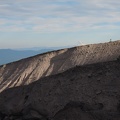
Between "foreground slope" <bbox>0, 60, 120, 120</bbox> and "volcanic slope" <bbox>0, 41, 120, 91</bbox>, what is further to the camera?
"volcanic slope" <bbox>0, 41, 120, 91</bbox>

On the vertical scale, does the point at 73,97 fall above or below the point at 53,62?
above

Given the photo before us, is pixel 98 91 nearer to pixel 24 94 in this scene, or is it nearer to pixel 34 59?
pixel 24 94

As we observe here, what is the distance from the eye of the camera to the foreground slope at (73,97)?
1566 cm

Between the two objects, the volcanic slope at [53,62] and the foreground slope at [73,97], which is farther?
the volcanic slope at [53,62]

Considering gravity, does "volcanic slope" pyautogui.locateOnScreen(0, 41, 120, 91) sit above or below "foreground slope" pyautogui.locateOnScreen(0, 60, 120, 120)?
below

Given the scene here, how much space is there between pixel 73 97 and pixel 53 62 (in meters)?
48.9

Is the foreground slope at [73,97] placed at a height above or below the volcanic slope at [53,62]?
above

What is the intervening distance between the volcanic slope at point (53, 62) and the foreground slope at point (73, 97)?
129 feet

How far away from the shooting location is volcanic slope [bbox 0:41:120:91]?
60.5 metres

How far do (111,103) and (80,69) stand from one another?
3320 mm

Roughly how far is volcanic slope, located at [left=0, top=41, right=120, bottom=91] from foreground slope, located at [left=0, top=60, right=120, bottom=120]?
129ft

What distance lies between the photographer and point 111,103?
15867mm

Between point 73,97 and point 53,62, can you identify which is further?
point 53,62

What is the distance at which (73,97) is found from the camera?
56.6ft
